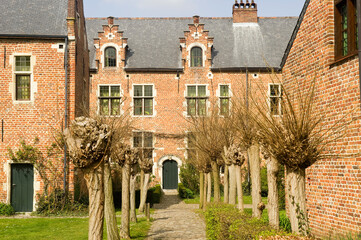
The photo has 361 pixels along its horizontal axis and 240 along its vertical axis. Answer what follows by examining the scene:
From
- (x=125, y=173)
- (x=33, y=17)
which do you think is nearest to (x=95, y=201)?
(x=125, y=173)

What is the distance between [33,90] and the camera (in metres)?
16.3

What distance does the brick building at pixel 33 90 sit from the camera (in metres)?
16.0

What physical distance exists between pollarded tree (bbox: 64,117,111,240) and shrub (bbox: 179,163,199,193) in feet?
54.9

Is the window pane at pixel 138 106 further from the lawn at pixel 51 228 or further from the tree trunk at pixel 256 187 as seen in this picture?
the tree trunk at pixel 256 187

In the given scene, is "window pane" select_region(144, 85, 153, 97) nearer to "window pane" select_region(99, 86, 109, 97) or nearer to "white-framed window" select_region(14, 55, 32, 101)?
"window pane" select_region(99, 86, 109, 97)

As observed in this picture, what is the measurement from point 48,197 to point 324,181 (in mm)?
10486

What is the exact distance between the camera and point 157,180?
80.6 feet

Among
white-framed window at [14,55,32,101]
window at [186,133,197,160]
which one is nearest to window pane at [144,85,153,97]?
window at [186,133,197,160]

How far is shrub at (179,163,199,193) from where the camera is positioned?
23016mm

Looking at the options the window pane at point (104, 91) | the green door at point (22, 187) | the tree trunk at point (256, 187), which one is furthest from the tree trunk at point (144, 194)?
the tree trunk at point (256, 187)

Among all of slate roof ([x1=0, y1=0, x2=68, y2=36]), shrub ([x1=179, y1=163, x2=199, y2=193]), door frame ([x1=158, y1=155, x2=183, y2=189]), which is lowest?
shrub ([x1=179, y1=163, x2=199, y2=193])

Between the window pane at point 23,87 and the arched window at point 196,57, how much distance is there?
11.2m

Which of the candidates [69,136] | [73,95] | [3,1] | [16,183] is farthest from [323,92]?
[3,1]

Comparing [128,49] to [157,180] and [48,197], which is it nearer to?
[157,180]
